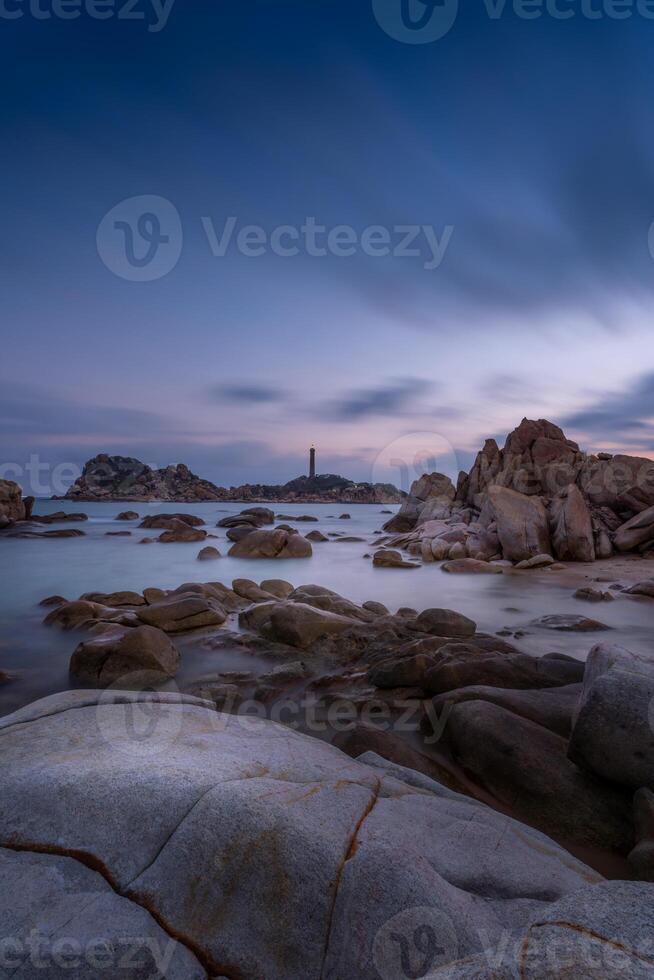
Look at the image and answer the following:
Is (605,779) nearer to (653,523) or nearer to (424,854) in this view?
(424,854)

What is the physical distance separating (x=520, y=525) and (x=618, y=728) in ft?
52.1

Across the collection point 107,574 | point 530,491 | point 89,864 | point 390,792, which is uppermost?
point 530,491

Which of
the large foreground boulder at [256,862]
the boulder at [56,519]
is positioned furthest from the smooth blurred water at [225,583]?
the boulder at [56,519]

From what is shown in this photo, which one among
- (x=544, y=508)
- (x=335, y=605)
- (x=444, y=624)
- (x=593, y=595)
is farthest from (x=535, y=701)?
(x=544, y=508)

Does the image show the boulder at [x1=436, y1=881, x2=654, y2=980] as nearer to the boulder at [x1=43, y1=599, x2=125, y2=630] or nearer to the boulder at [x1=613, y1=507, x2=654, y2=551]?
the boulder at [x1=43, y1=599, x2=125, y2=630]

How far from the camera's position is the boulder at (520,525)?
18.2 meters

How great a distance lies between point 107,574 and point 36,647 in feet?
32.9

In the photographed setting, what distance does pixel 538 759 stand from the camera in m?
3.93

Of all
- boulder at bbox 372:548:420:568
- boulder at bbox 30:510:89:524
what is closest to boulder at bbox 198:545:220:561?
boulder at bbox 372:548:420:568

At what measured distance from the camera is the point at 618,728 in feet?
12.0

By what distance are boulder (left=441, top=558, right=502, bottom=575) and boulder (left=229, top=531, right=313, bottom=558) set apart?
6.87 m

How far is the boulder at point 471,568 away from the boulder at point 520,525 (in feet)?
7.30

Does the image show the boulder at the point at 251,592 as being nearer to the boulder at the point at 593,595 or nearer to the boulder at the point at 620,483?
the boulder at the point at 593,595

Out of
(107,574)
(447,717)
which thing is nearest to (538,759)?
(447,717)
